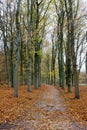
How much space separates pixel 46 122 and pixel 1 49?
106ft

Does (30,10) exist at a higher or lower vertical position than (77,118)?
higher

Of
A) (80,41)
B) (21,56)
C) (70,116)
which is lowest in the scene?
(70,116)

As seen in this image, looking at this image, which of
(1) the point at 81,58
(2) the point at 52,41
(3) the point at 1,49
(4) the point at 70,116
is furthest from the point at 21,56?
(4) the point at 70,116

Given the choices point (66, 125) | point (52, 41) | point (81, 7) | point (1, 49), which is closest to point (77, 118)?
point (66, 125)

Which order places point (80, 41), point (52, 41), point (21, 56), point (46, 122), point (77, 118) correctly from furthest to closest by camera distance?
point (52, 41)
point (80, 41)
point (21, 56)
point (77, 118)
point (46, 122)

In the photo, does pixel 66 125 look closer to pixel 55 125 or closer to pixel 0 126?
pixel 55 125

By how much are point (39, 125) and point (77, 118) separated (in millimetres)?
2095

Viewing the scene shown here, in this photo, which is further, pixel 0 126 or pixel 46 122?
pixel 46 122

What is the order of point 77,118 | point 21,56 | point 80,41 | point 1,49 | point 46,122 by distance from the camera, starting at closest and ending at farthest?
point 46,122, point 77,118, point 21,56, point 1,49, point 80,41

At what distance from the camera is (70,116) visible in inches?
393

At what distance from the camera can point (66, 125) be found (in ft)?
27.3

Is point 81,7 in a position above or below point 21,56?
above

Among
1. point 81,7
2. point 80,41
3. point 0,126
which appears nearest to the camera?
point 0,126

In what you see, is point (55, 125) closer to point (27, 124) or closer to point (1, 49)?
point (27, 124)
